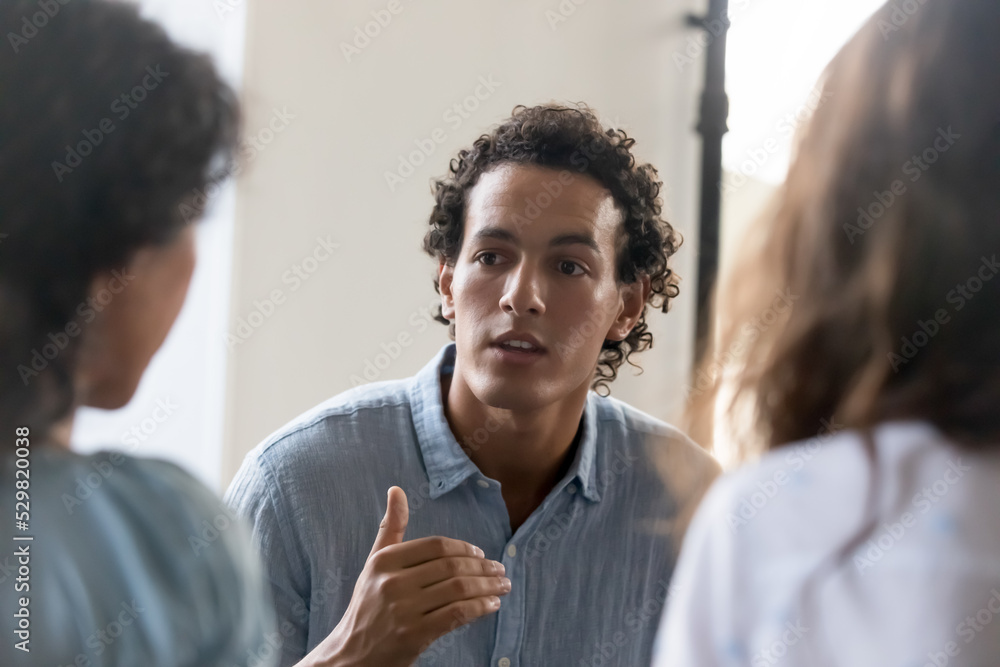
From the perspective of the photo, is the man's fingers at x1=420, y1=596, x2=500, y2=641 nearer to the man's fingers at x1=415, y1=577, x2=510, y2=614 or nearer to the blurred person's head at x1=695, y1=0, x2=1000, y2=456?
the man's fingers at x1=415, y1=577, x2=510, y2=614

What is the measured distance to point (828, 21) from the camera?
1.69m

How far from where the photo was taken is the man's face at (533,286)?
944 millimetres

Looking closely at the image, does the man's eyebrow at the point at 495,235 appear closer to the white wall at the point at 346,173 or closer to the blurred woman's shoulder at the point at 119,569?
the white wall at the point at 346,173

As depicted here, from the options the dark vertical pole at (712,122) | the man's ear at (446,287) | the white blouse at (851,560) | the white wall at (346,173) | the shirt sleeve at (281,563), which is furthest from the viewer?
the dark vertical pole at (712,122)

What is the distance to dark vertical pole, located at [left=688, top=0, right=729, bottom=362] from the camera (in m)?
1.86

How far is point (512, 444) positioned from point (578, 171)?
0.34 metres

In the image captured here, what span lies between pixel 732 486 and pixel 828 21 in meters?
1.56

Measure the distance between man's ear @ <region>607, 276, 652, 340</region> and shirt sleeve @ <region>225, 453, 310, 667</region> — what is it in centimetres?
46

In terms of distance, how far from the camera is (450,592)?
0.73 meters

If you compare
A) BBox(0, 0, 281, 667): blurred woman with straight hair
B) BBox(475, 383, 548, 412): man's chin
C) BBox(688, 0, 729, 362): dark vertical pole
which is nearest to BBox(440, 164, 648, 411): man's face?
BBox(475, 383, 548, 412): man's chin

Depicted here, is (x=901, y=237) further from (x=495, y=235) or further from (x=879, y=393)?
(x=495, y=235)

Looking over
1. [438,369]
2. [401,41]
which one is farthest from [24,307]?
[401,41]

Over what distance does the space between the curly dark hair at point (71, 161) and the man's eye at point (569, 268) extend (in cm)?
54

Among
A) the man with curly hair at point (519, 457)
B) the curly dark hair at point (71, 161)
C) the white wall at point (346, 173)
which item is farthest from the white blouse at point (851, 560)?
the white wall at point (346, 173)
